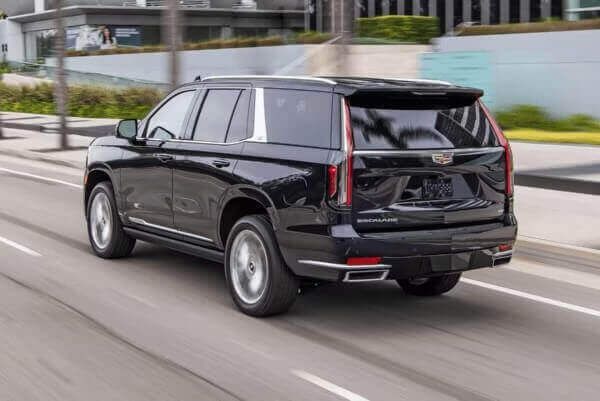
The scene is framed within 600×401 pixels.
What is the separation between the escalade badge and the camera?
6688 millimetres

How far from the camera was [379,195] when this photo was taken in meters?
6.50

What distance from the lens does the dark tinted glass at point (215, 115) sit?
25.1 ft

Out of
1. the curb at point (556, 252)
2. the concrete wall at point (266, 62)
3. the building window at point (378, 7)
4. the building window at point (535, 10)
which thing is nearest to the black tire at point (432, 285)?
the curb at point (556, 252)

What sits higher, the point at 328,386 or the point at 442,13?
the point at 442,13

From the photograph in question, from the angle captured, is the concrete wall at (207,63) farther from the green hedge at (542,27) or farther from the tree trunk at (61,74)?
the tree trunk at (61,74)

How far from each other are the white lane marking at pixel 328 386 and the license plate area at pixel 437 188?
5.35 ft

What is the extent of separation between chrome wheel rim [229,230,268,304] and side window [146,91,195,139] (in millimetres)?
1389

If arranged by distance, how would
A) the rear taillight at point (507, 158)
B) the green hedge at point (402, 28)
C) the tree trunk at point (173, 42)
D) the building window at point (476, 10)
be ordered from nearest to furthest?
the rear taillight at point (507, 158), the tree trunk at point (173, 42), the green hedge at point (402, 28), the building window at point (476, 10)

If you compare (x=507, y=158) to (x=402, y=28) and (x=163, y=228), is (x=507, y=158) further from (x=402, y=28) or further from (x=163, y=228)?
(x=402, y=28)

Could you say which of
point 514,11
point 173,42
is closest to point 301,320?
point 173,42

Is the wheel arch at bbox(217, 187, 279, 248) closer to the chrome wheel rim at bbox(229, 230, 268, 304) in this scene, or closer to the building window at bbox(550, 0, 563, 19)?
the chrome wheel rim at bbox(229, 230, 268, 304)

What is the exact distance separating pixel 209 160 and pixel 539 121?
17205 millimetres

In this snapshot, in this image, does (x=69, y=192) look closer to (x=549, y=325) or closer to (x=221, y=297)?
(x=221, y=297)

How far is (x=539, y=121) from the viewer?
23.5 metres
